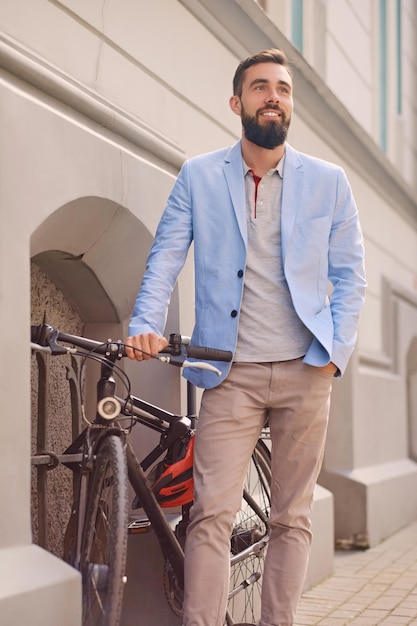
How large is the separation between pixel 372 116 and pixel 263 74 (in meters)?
7.63

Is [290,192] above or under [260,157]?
under

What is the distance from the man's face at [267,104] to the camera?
398 cm

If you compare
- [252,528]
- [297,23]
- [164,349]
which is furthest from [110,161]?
[297,23]

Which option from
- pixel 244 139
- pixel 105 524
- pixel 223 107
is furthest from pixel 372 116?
pixel 105 524

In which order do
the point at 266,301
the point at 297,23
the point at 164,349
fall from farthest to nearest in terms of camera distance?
the point at 297,23 < the point at 266,301 < the point at 164,349

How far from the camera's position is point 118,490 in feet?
10.4

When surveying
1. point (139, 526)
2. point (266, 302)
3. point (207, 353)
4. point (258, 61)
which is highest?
point (258, 61)

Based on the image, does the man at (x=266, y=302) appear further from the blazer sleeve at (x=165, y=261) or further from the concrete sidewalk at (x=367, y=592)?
the concrete sidewalk at (x=367, y=592)

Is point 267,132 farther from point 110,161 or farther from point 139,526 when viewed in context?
point 139,526

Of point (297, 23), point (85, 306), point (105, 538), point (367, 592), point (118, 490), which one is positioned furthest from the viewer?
point (297, 23)

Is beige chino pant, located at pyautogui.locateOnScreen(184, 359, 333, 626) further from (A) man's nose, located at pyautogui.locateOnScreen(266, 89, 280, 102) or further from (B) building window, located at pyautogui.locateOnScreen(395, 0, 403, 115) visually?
(B) building window, located at pyautogui.locateOnScreen(395, 0, 403, 115)

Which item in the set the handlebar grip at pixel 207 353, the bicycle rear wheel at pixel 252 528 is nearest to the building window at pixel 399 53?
the bicycle rear wheel at pixel 252 528

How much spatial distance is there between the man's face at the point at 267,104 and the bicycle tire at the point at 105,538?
1293 millimetres

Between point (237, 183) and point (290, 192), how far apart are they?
0.20 m
